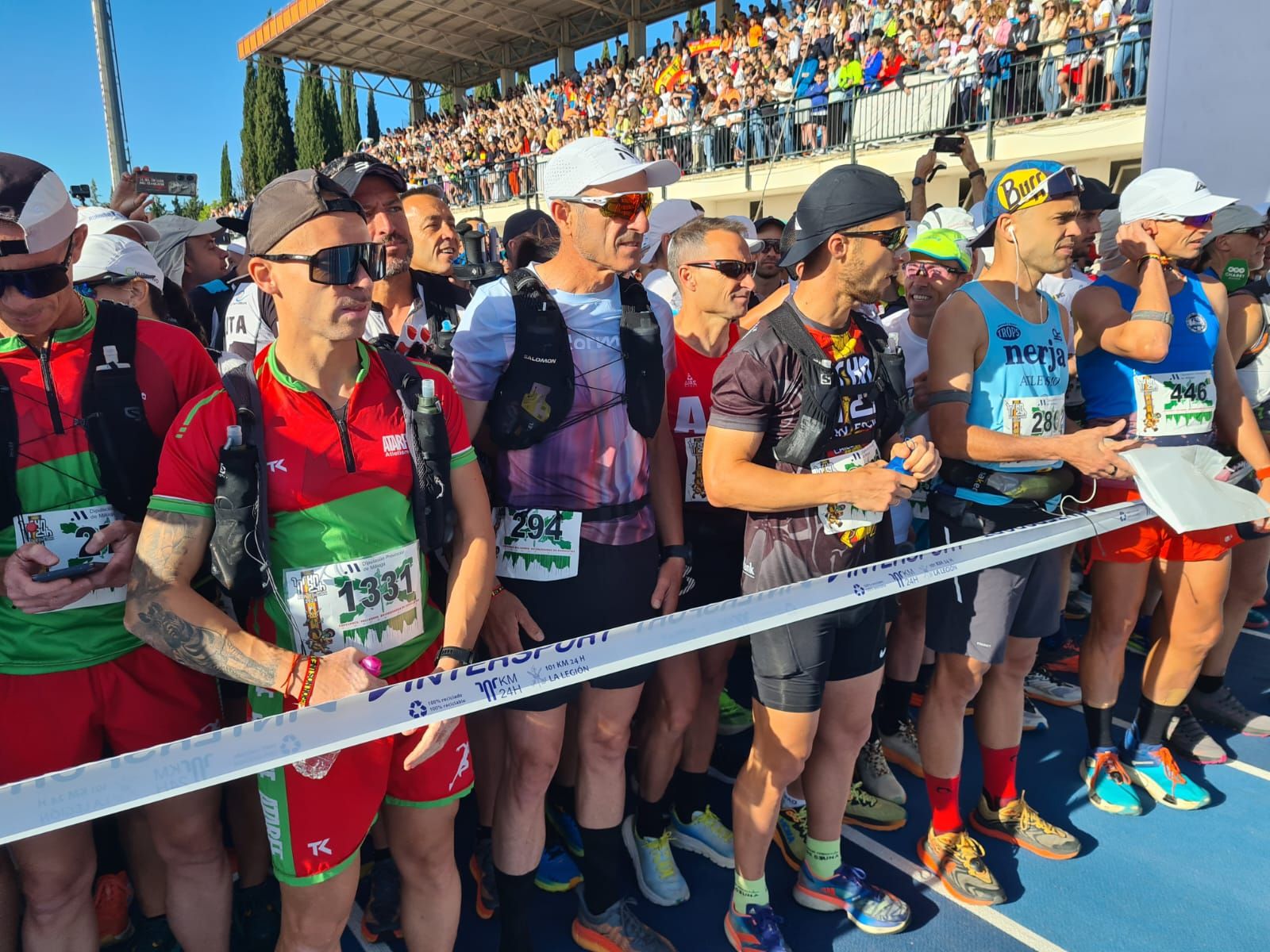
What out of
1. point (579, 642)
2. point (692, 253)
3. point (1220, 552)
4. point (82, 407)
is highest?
point (692, 253)

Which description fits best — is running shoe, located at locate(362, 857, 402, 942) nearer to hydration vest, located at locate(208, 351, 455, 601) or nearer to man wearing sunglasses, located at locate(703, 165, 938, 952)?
man wearing sunglasses, located at locate(703, 165, 938, 952)

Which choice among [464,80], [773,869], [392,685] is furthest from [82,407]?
[464,80]

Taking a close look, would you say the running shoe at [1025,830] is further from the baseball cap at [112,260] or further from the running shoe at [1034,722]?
the baseball cap at [112,260]

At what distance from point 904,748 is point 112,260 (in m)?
4.03

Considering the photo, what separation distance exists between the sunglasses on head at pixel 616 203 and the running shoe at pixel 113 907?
9.23 feet

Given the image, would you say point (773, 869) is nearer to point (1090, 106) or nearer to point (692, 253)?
point (692, 253)

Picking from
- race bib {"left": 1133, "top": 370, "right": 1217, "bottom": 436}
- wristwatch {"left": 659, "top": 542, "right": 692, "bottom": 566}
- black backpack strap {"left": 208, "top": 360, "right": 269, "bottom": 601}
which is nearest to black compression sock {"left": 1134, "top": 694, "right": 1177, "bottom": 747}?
race bib {"left": 1133, "top": 370, "right": 1217, "bottom": 436}

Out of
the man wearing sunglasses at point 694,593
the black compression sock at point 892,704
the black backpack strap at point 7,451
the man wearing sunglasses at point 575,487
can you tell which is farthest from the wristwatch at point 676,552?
the black backpack strap at point 7,451

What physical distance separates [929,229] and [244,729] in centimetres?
386

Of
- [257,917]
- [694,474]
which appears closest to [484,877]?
[257,917]

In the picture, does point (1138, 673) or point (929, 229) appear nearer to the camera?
point (929, 229)

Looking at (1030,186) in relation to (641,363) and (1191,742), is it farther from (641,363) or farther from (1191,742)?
(1191,742)

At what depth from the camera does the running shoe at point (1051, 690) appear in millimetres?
4363

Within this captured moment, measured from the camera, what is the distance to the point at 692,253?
3213 millimetres
